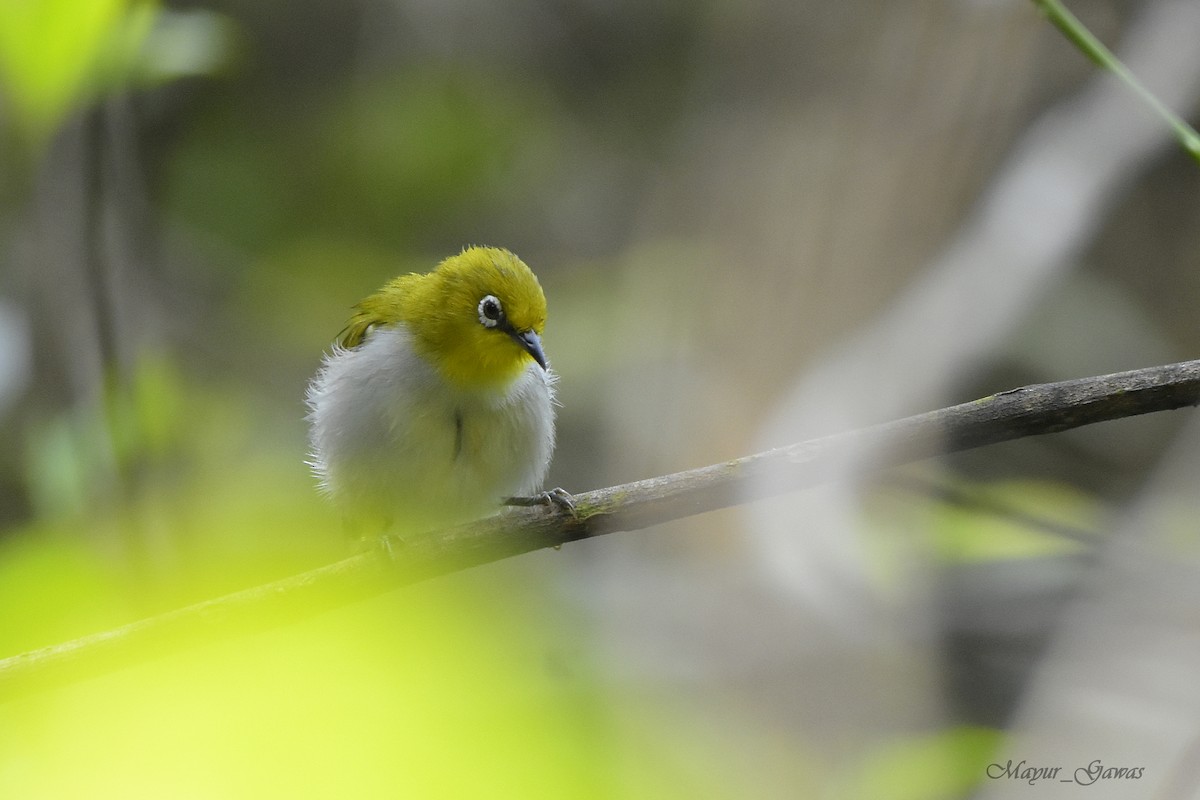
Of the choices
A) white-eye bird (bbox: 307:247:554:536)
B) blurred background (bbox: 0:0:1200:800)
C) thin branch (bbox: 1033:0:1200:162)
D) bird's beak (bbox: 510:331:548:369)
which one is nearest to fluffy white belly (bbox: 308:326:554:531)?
white-eye bird (bbox: 307:247:554:536)

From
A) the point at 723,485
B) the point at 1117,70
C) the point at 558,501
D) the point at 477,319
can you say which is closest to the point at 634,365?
the point at 477,319

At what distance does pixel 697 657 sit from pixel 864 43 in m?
3.92

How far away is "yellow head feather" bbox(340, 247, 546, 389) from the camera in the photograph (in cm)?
453

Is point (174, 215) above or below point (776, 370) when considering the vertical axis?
above

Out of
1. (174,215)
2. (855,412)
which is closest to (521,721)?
(855,412)

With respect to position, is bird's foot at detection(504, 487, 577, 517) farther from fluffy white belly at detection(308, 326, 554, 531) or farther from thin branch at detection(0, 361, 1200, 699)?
fluffy white belly at detection(308, 326, 554, 531)

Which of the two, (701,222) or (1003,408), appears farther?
(701,222)

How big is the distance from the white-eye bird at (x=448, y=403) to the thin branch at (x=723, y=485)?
48.7 inches

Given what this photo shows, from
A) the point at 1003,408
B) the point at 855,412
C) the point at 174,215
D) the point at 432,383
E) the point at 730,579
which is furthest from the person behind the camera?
the point at 174,215

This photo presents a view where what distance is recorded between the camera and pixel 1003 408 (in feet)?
9.50

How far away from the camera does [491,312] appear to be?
14.9 ft

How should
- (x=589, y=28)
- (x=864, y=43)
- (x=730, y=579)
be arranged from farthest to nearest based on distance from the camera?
1. (x=589, y=28)
2. (x=864, y=43)
3. (x=730, y=579)

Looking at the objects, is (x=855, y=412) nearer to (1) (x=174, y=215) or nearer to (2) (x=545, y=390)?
(2) (x=545, y=390)

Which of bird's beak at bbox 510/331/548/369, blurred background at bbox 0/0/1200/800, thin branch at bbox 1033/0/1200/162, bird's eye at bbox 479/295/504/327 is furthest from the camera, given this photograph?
bird's eye at bbox 479/295/504/327
